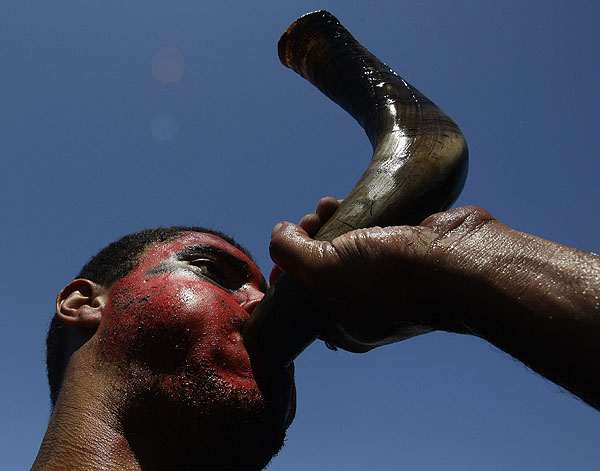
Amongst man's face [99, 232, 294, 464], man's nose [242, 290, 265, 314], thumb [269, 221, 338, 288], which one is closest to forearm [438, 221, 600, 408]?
thumb [269, 221, 338, 288]

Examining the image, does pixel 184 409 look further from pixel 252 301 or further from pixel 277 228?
pixel 277 228

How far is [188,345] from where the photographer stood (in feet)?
9.24

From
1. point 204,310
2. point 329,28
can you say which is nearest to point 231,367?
point 204,310

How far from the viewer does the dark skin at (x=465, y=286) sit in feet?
5.26

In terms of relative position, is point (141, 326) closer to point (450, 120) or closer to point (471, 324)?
point (471, 324)

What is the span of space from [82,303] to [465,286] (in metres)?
2.86

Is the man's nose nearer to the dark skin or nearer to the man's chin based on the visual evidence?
the man's chin

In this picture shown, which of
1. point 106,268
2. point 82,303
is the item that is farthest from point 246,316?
point 106,268

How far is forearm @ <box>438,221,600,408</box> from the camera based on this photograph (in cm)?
157

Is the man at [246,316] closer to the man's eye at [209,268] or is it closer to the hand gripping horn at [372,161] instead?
the man's eye at [209,268]

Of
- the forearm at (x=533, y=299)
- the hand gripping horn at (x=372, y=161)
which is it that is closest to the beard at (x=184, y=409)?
the hand gripping horn at (x=372, y=161)

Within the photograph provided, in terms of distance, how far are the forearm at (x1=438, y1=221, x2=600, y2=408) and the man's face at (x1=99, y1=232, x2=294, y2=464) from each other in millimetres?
1394

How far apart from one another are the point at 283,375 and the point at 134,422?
0.91 meters

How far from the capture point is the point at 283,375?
3037 millimetres
